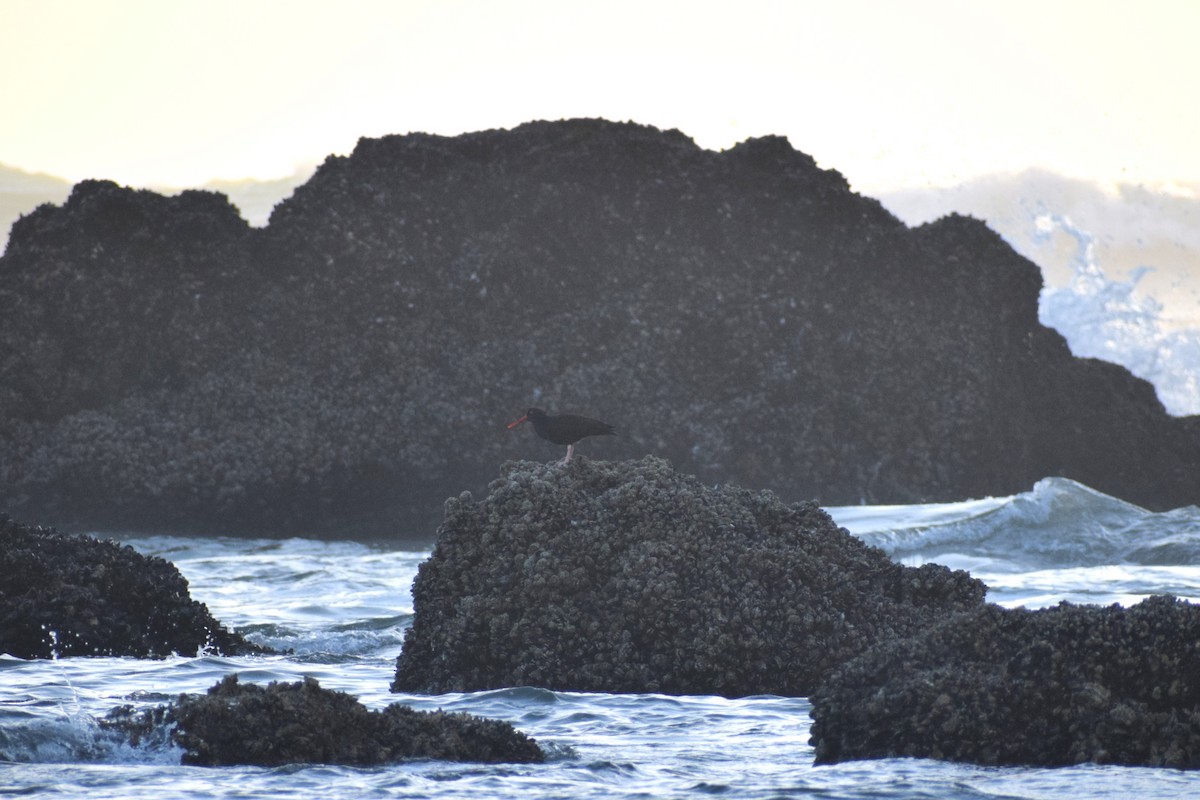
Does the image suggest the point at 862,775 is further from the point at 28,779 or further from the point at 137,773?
the point at 28,779

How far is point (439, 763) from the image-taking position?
5.98 m

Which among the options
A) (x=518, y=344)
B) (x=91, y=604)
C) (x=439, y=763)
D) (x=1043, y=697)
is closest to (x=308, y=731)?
(x=439, y=763)

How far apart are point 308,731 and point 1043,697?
3119 millimetres

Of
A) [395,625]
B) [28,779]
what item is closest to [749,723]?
[28,779]

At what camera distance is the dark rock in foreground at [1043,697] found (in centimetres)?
585

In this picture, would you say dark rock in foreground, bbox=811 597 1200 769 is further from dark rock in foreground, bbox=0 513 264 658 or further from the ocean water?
dark rock in foreground, bbox=0 513 264 658

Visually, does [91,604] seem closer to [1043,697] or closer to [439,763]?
[439,763]

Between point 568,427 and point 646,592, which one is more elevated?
point 568,427

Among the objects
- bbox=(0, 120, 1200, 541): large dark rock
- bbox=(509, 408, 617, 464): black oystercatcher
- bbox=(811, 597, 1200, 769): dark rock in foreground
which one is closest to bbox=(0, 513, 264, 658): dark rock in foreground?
bbox=(509, 408, 617, 464): black oystercatcher

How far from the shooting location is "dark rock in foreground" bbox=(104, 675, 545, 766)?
5.93 meters

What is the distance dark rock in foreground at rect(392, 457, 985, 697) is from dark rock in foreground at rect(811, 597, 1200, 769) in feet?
6.03

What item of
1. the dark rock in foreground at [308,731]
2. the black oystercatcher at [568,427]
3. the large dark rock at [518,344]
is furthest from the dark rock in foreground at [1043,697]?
the large dark rock at [518,344]

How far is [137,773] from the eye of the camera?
575 cm

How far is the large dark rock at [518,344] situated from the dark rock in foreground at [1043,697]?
495 inches
